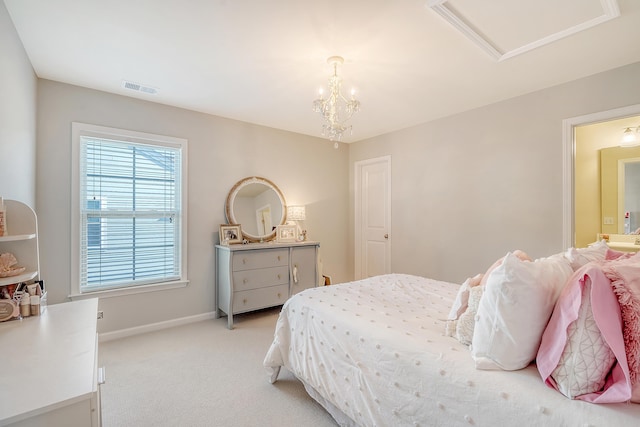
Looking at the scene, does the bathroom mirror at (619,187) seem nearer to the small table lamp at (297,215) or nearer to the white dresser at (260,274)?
the white dresser at (260,274)

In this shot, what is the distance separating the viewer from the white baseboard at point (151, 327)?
301 centimetres

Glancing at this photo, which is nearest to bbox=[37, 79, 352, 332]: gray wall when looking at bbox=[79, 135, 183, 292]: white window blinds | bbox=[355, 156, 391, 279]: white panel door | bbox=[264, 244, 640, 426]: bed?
bbox=[79, 135, 183, 292]: white window blinds

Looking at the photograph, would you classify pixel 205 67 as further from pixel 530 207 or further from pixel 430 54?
pixel 530 207

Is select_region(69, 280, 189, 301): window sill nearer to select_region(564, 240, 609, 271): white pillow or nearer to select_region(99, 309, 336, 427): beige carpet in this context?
select_region(99, 309, 336, 427): beige carpet

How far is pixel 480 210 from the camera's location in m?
3.44

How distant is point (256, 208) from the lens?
405 centimetres

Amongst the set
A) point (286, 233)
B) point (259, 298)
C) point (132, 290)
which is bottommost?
point (259, 298)

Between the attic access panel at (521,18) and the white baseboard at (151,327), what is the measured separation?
3.76m

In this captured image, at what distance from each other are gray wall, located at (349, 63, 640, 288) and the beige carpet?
7.77ft

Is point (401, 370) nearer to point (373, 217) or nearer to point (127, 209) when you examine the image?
point (127, 209)

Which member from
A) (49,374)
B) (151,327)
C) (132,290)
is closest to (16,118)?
(132,290)

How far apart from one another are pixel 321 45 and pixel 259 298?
2.77 m

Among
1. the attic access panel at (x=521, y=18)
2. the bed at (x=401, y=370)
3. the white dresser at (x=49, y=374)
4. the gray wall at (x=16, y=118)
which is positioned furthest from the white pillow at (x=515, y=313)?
the gray wall at (x=16, y=118)

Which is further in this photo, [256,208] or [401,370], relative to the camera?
[256,208]
